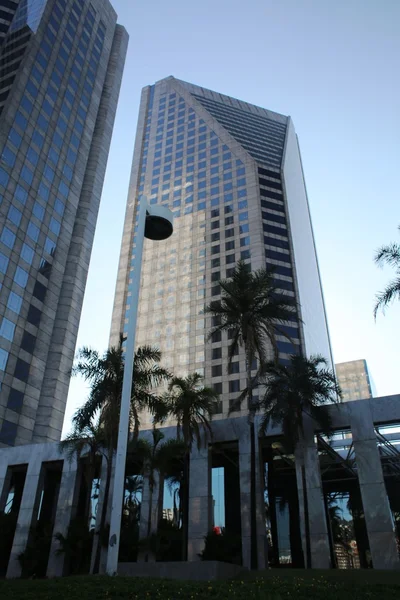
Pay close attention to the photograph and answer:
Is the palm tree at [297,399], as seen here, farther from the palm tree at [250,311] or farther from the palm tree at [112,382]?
the palm tree at [112,382]

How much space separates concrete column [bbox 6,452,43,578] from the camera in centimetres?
3703

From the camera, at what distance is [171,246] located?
113312 mm

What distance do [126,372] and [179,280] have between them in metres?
88.2

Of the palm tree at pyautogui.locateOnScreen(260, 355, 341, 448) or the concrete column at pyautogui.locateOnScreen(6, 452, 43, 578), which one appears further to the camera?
the concrete column at pyautogui.locateOnScreen(6, 452, 43, 578)

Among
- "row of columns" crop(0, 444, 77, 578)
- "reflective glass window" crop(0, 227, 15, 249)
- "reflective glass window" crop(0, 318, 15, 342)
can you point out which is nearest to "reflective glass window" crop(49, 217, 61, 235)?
"reflective glass window" crop(0, 227, 15, 249)

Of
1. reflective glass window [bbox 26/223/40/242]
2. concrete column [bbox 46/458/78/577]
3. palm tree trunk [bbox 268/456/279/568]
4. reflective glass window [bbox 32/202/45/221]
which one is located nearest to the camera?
concrete column [bbox 46/458/78/577]

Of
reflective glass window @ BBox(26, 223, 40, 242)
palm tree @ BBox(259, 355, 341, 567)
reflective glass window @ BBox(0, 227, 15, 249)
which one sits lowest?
palm tree @ BBox(259, 355, 341, 567)

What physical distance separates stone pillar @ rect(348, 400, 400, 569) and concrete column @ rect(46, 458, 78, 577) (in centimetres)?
2015

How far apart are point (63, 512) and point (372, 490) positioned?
2269 centimetres

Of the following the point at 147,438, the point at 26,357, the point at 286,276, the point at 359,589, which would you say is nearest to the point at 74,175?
the point at 26,357

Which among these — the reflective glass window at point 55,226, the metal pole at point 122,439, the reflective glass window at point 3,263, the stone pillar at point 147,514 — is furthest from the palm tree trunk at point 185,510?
the reflective glass window at point 55,226

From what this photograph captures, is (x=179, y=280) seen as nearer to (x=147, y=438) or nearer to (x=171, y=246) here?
(x=171, y=246)

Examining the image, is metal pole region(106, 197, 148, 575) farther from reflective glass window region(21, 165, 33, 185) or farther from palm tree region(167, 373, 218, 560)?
reflective glass window region(21, 165, 33, 185)

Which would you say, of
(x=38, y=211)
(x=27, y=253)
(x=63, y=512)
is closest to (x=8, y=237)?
(x=27, y=253)
